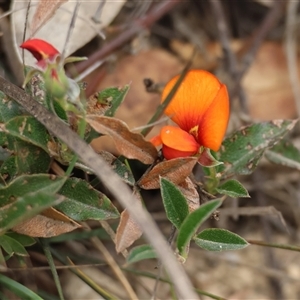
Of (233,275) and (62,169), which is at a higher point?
(62,169)

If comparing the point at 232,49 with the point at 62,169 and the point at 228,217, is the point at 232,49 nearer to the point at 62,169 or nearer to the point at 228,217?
the point at 228,217

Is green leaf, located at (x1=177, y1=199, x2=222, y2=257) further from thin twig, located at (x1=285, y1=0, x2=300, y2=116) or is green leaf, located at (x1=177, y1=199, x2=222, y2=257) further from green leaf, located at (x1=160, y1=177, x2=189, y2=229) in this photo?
thin twig, located at (x1=285, y1=0, x2=300, y2=116)

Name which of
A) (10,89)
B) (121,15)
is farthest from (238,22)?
(10,89)

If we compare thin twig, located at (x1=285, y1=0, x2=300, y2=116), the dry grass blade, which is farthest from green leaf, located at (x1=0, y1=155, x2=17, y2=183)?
thin twig, located at (x1=285, y1=0, x2=300, y2=116)

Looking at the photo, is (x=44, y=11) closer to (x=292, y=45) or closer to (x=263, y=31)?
(x=263, y=31)

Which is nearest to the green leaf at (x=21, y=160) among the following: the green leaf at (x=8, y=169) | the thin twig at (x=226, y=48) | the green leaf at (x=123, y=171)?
the green leaf at (x=8, y=169)

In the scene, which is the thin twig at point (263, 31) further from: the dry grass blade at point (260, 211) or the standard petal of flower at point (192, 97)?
the standard petal of flower at point (192, 97)
